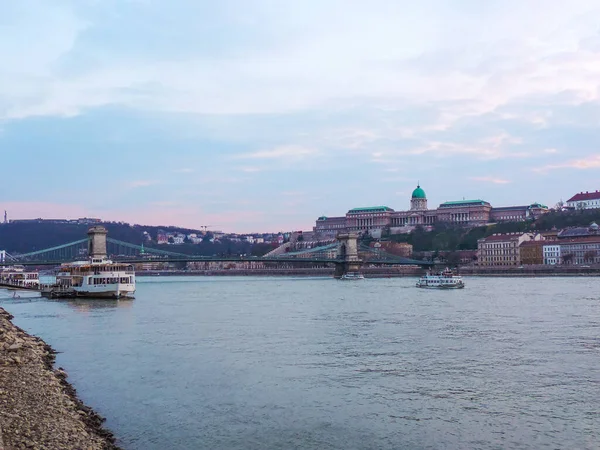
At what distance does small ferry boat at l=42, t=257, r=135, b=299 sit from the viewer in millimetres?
28328

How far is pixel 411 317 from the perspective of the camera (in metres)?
19.0

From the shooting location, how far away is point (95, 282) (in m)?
28.8

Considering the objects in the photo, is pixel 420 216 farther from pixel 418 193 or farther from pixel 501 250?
pixel 501 250

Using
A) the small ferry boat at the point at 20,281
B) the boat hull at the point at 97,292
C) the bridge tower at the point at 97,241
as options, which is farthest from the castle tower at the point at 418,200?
the boat hull at the point at 97,292

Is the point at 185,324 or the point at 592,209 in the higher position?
the point at 592,209

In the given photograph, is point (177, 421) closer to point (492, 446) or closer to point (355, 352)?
point (492, 446)

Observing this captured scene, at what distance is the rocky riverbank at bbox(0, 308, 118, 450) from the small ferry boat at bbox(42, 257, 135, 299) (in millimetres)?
17640

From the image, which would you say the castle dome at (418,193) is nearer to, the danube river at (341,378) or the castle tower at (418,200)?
the castle tower at (418,200)

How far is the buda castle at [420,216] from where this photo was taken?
3344 inches

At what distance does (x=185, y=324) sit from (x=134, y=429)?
10.4 metres

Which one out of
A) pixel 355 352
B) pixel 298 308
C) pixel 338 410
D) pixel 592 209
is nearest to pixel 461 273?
pixel 592 209

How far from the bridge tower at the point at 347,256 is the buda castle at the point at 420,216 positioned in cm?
2748

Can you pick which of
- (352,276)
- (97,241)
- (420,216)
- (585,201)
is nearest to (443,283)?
(352,276)

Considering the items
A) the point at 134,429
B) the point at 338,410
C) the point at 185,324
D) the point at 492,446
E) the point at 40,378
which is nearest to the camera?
the point at 492,446
